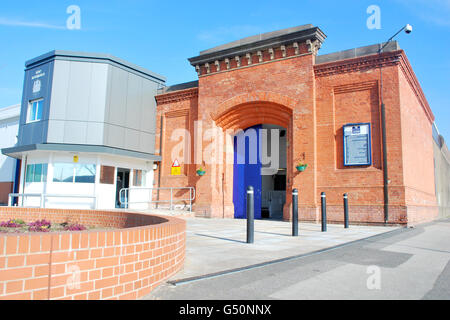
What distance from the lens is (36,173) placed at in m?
16.4

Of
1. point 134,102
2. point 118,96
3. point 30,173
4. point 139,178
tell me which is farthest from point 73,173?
point 134,102

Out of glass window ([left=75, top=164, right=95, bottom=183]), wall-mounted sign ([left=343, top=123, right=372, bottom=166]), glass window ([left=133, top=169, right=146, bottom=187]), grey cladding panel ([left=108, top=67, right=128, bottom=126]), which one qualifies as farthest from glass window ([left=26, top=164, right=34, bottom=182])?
wall-mounted sign ([left=343, top=123, right=372, bottom=166])

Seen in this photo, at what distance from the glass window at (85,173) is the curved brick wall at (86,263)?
1319 cm

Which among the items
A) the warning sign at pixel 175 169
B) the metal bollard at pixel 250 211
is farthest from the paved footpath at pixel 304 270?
the warning sign at pixel 175 169

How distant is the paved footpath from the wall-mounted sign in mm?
6071

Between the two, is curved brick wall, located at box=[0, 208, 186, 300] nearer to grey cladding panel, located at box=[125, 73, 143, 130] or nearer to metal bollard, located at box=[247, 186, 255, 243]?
metal bollard, located at box=[247, 186, 255, 243]

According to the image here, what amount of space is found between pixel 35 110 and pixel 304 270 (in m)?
17.0

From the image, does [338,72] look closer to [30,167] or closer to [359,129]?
[359,129]

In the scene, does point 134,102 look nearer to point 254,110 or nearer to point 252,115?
point 252,115

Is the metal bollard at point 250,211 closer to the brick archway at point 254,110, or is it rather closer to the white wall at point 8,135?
the brick archway at point 254,110

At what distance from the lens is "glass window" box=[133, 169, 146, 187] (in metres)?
18.0

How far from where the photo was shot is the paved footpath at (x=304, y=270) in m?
3.42

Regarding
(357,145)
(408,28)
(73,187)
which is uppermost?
(408,28)

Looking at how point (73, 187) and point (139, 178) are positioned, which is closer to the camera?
point (73, 187)
